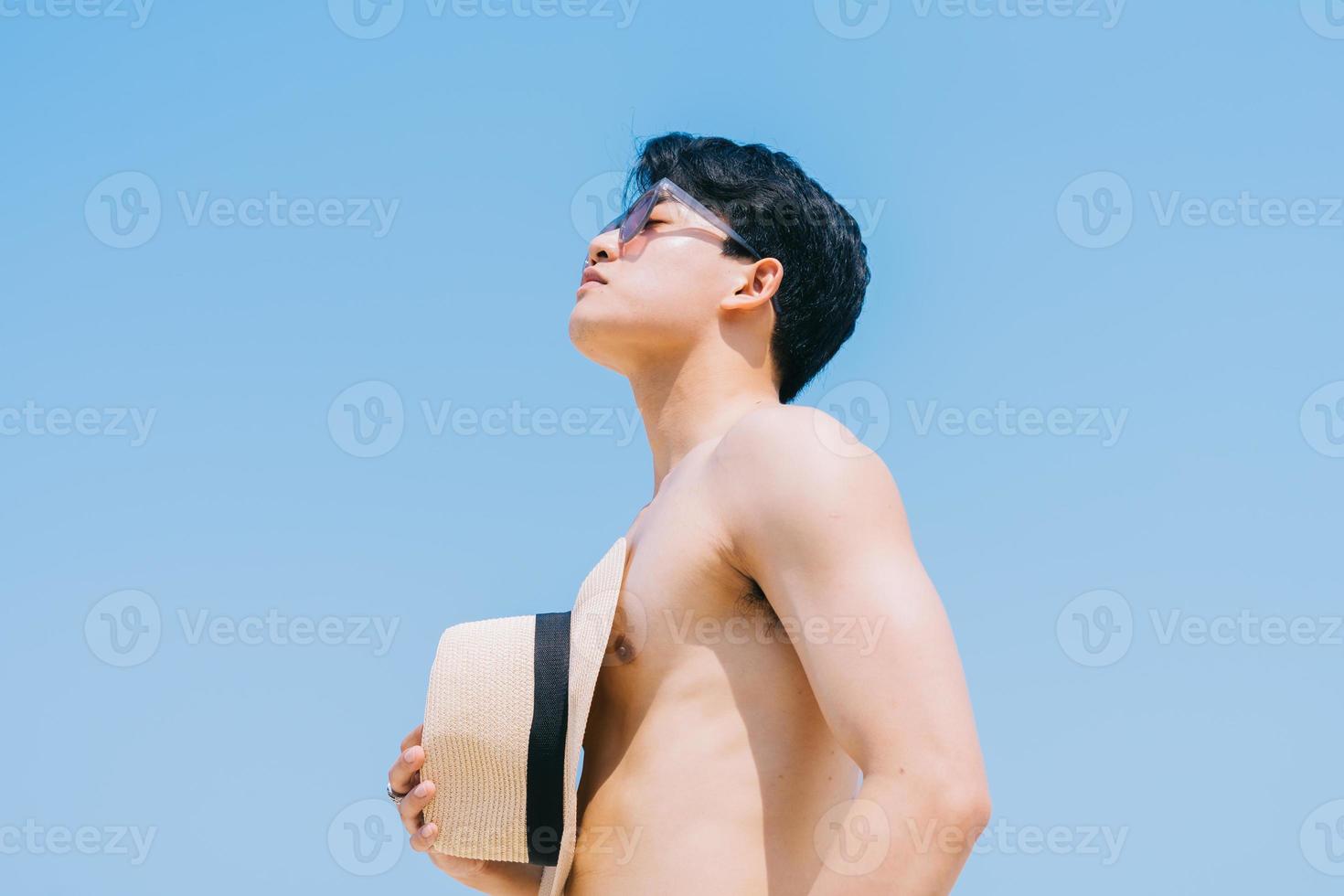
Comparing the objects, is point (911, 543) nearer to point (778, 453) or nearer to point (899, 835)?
point (778, 453)

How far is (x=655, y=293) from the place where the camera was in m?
3.18

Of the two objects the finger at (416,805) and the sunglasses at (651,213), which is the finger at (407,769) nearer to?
the finger at (416,805)

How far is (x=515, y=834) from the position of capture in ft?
8.65

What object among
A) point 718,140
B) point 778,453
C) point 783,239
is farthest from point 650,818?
point 718,140

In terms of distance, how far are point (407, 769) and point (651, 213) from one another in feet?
4.83

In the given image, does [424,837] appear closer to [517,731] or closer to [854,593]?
[517,731]

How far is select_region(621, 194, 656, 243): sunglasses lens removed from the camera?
331cm

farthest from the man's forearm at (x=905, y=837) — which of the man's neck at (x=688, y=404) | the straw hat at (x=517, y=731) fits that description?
the man's neck at (x=688, y=404)

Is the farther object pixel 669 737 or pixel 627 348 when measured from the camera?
pixel 627 348

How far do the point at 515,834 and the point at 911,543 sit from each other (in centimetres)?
98

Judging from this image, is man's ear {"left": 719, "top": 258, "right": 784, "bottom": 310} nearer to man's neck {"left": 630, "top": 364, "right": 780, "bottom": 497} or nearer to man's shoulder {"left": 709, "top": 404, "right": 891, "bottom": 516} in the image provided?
man's neck {"left": 630, "top": 364, "right": 780, "bottom": 497}

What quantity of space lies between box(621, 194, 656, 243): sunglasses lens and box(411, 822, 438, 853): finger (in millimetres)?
1460

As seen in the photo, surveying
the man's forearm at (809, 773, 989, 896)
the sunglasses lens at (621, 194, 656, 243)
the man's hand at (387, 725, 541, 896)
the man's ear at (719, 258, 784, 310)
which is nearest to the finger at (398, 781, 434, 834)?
the man's hand at (387, 725, 541, 896)

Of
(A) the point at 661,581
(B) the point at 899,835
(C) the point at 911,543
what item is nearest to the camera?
(B) the point at 899,835
